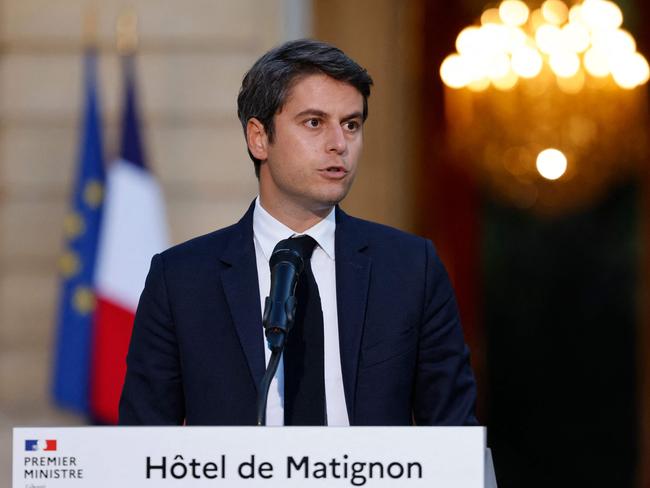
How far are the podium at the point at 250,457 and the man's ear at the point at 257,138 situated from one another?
32.7 inches

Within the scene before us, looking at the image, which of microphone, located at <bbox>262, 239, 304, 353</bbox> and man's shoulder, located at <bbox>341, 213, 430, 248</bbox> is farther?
Answer: man's shoulder, located at <bbox>341, 213, 430, 248</bbox>

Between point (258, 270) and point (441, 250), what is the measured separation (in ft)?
16.6

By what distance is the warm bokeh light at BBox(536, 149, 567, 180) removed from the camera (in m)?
7.80

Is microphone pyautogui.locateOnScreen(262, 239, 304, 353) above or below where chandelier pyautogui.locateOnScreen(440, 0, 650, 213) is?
below

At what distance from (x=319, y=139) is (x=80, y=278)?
4123 millimetres

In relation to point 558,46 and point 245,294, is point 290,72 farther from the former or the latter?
point 558,46

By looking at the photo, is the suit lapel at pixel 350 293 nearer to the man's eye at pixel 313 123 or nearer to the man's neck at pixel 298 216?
the man's neck at pixel 298 216

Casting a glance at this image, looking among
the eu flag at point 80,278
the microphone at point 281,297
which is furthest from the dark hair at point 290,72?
the eu flag at point 80,278

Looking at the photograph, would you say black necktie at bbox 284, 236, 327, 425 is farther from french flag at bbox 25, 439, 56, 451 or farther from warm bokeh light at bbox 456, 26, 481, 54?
warm bokeh light at bbox 456, 26, 481, 54

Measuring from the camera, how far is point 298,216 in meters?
2.85

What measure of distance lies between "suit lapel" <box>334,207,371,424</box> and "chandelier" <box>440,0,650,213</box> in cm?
473

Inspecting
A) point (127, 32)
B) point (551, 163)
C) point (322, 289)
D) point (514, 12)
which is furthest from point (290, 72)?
point (551, 163)

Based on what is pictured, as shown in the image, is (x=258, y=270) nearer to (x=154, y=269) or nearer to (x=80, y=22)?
(x=154, y=269)

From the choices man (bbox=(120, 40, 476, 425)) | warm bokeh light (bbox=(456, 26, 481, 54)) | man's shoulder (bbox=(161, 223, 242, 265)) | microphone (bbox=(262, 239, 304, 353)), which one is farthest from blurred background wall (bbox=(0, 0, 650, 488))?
microphone (bbox=(262, 239, 304, 353))
